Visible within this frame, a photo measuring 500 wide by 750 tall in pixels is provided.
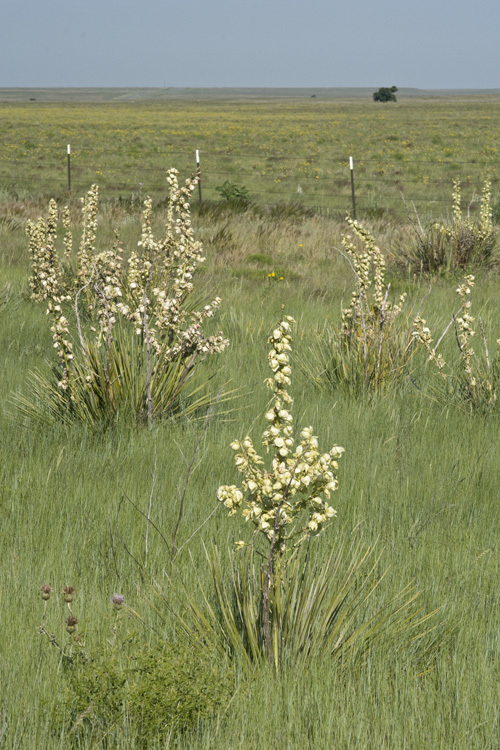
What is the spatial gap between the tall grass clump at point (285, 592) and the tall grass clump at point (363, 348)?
273 cm

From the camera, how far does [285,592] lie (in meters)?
2.33

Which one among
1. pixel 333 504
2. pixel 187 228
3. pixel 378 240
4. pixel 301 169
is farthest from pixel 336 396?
pixel 301 169

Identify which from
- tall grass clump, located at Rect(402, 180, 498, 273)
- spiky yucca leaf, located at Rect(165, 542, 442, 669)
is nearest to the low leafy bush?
spiky yucca leaf, located at Rect(165, 542, 442, 669)

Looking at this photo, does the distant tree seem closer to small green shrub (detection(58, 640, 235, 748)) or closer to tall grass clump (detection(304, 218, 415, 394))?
tall grass clump (detection(304, 218, 415, 394))

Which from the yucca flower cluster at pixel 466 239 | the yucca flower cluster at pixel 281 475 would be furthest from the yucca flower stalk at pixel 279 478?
the yucca flower cluster at pixel 466 239

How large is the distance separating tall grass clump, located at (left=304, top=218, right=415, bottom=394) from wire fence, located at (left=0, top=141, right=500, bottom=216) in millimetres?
11631

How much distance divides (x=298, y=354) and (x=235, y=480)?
2434mm

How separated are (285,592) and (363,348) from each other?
10.5 feet

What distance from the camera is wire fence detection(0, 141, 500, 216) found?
22903mm

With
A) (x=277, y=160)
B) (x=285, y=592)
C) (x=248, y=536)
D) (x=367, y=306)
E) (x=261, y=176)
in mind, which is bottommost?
(x=248, y=536)

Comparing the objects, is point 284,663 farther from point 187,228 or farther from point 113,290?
point 187,228

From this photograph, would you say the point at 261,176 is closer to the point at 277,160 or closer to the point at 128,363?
the point at 277,160

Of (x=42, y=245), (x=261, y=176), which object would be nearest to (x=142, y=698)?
(x=42, y=245)

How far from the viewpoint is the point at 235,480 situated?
360 centimetres
